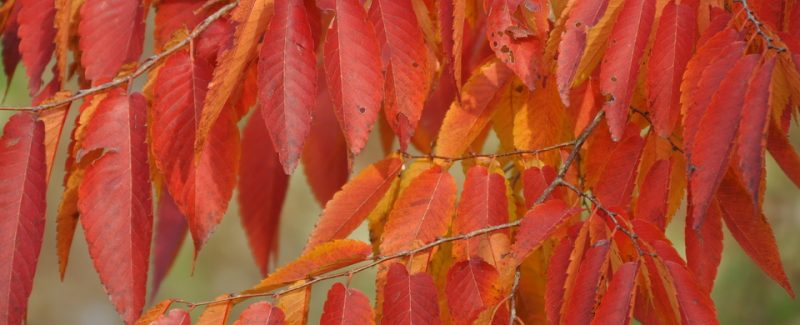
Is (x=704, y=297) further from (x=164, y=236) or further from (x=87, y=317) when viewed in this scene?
(x=87, y=317)

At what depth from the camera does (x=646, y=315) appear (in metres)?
0.69

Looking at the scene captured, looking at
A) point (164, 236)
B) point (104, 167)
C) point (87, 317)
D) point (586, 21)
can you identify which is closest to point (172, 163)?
point (104, 167)

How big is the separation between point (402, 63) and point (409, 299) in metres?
0.16

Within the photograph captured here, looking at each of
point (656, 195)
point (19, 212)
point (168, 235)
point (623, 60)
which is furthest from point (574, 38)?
point (168, 235)

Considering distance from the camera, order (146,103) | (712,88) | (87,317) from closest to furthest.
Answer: (712,88)
(146,103)
(87,317)

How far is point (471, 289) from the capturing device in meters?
0.65

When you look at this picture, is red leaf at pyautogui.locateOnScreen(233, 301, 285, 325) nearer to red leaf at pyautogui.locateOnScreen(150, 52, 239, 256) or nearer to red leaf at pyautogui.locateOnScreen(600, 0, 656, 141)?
red leaf at pyautogui.locateOnScreen(150, 52, 239, 256)

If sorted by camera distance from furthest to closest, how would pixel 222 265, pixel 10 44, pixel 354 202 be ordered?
1. pixel 222 265
2. pixel 10 44
3. pixel 354 202

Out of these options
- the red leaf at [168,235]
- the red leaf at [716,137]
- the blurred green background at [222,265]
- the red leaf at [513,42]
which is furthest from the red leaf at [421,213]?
the blurred green background at [222,265]

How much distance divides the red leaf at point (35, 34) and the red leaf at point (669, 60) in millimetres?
499

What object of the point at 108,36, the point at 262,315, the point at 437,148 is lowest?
the point at 262,315

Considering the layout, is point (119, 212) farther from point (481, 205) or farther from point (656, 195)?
point (656, 195)

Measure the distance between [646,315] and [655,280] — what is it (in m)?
0.07

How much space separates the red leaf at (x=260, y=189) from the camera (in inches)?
39.3
